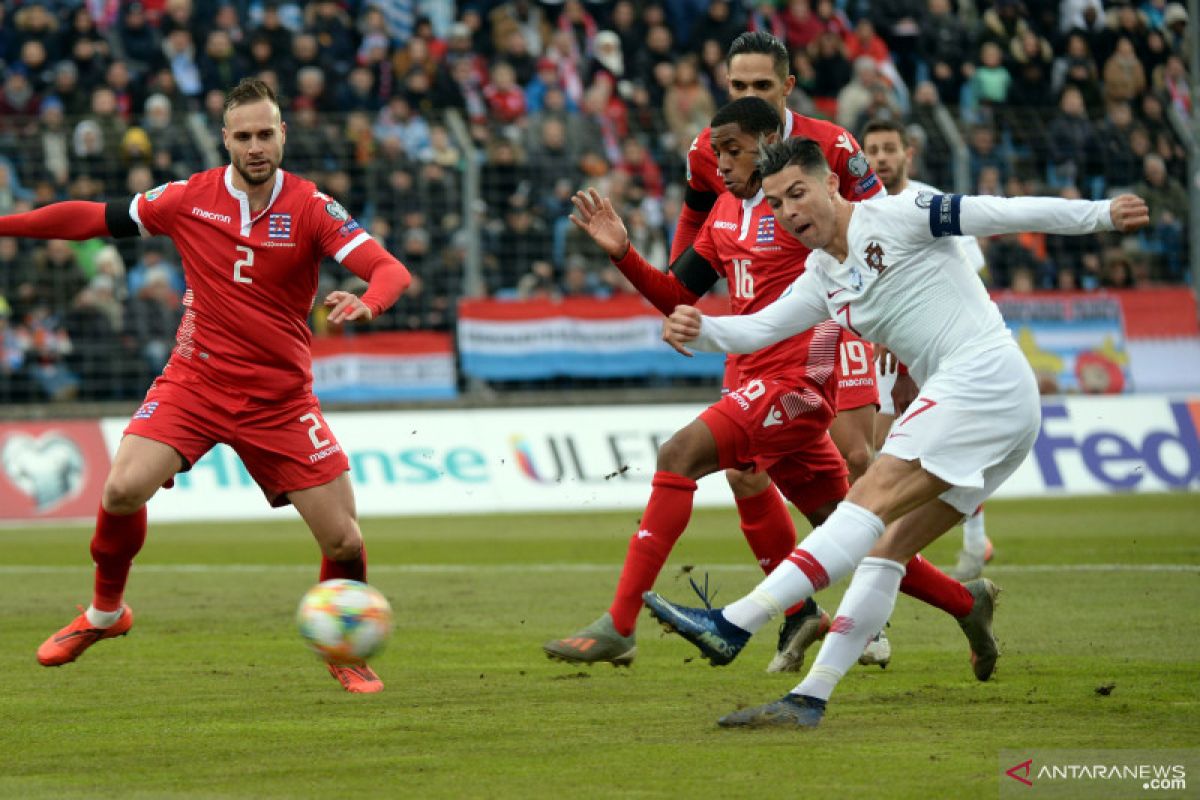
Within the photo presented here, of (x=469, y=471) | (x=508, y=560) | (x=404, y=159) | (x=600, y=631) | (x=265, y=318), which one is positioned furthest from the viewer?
(x=404, y=159)

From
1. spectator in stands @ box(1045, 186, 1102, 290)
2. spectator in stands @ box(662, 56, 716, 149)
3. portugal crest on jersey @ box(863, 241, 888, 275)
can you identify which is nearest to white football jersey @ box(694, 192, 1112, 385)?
portugal crest on jersey @ box(863, 241, 888, 275)

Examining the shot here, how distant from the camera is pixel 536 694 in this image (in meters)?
7.99

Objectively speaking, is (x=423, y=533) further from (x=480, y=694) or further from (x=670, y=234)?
(x=480, y=694)

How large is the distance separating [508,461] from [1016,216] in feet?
39.4

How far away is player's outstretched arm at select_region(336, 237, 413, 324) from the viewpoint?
7.51m

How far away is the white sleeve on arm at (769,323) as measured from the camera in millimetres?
7305

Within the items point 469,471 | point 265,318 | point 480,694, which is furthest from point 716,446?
point 469,471

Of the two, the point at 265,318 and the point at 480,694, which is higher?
the point at 265,318

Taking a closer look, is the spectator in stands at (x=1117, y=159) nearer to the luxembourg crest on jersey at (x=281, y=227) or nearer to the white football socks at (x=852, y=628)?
the luxembourg crest on jersey at (x=281, y=227)

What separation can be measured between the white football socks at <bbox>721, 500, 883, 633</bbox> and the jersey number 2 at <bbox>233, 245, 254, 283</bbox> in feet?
9.82

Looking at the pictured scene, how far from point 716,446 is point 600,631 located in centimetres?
100

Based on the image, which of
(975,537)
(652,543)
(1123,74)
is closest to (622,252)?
(652,543)

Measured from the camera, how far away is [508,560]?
46.9 feet

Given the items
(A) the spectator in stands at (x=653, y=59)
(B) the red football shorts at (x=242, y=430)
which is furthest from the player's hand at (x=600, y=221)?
(A) the spectator in stands at (x=653, y=59)
